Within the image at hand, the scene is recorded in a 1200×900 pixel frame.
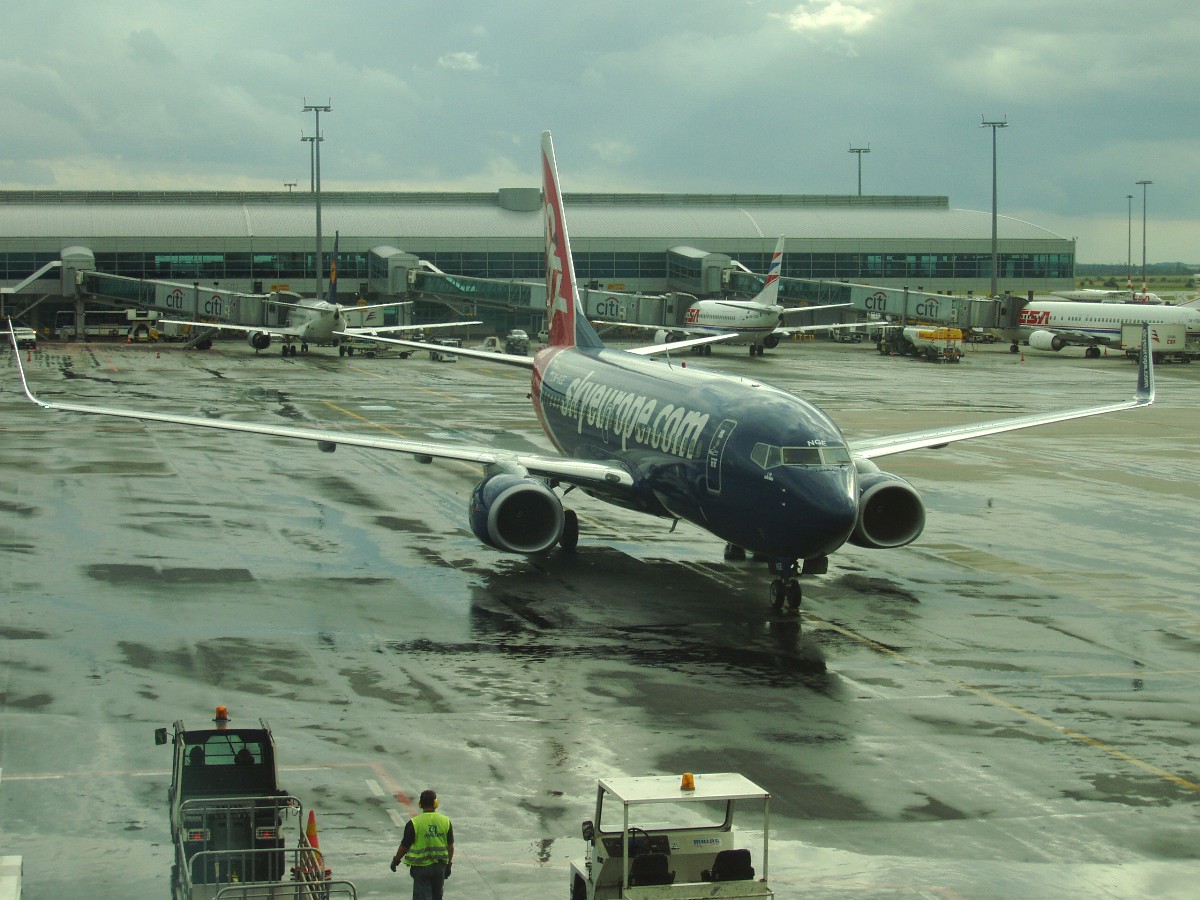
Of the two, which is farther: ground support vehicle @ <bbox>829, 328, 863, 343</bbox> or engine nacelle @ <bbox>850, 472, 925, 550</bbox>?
ground support vehicle @ <bbox>829, 328, 863, 343</bbox>

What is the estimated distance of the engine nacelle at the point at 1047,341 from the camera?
122 metres

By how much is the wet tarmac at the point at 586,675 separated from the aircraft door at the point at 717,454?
264 cm

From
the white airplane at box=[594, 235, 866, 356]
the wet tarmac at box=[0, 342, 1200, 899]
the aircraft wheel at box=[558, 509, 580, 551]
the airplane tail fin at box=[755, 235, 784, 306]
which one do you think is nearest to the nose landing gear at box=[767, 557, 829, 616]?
the wet tarmac at box=[0, 342, 1200, 899]

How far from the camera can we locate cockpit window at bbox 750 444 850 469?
2658cm

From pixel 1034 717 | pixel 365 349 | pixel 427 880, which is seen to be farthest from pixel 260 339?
pixel 427 880

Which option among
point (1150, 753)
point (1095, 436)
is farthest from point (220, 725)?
point (1095, 436)

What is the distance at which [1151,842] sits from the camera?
17.1 metres

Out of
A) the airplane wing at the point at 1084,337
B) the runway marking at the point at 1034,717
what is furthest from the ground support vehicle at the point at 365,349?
the runway marking at the point at 1034,717

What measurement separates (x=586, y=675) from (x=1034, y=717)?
23.3 ft

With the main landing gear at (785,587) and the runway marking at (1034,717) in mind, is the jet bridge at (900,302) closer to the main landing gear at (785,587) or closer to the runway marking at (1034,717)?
the main landing gear at (785,587)

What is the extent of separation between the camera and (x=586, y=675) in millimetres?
24078

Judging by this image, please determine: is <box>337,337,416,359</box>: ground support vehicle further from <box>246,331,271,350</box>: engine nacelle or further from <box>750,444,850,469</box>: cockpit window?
<box>750,444,850,469</box>: cockpit window

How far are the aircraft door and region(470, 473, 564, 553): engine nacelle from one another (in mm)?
3821

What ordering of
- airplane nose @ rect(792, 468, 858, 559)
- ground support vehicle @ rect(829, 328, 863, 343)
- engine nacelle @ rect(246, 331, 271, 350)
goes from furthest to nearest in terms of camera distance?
1. ground support vehicle @ rect(829, 328, 863, 343)
2. engine nacelle @ rect(246, 331, 271, 350)
3. airplane nose @ rect(792, 468, 858, 559)
